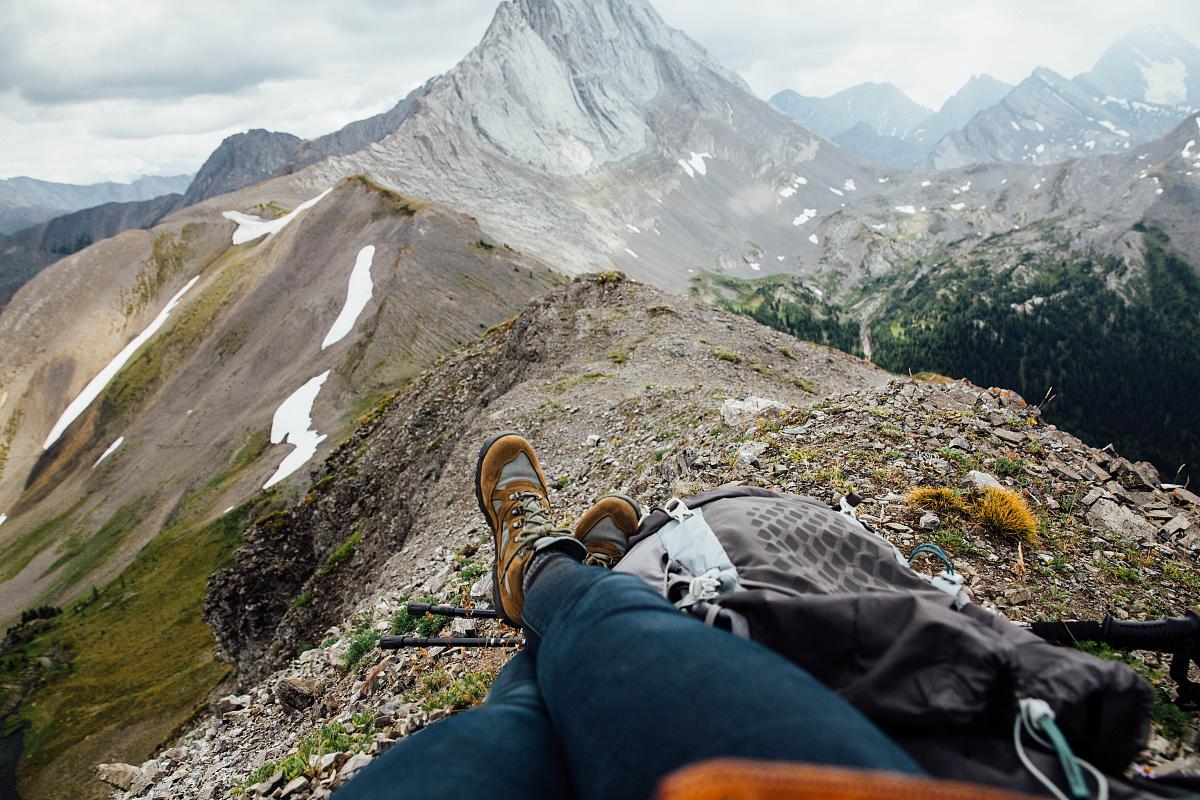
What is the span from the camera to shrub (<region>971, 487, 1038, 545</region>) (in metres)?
5.28

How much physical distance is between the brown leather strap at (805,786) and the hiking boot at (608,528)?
11.4ft

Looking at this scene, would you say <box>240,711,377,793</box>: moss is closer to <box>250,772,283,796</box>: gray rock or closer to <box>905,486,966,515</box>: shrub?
<box>250,772,283,796</box>: gray rock

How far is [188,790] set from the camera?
21.9ft

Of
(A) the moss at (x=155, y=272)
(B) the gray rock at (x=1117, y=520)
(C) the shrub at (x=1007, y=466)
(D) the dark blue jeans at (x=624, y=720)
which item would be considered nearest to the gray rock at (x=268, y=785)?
(D) the dark blue jeans at (x=624, y=720)

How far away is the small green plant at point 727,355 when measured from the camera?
1767 centimetres

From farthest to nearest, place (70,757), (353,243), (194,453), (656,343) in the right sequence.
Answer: (353,243), (194,453), (70,757), (656,343)

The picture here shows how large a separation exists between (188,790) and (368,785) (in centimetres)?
661

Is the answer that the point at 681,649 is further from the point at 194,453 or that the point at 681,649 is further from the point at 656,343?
the point at 194,453

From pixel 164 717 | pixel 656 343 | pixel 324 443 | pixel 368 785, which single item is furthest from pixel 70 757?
pixel 368 785

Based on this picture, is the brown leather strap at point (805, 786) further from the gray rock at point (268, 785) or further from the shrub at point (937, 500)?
the gray rock at point (268, 785)

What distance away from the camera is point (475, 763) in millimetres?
2215

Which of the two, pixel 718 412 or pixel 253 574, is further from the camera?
pixel 253 574

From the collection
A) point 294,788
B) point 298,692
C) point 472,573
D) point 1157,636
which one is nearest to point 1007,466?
point 1157,636

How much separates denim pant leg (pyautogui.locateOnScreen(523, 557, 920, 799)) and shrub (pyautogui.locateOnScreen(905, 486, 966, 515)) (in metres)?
4.26
